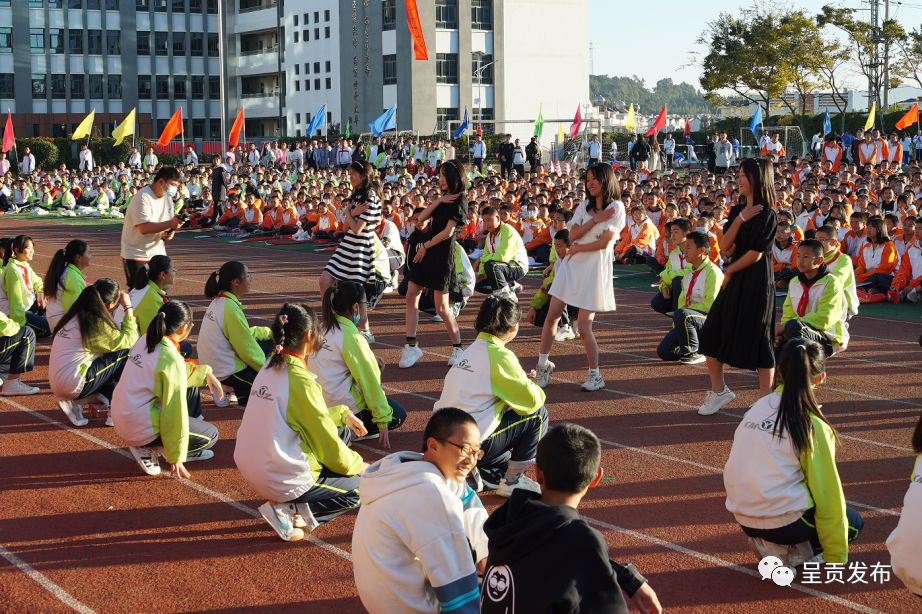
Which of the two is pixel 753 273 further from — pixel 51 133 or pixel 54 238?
pixel 51 133

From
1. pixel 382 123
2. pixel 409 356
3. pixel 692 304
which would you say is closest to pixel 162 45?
pixel 382 123

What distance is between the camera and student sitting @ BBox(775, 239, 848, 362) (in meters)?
7.96

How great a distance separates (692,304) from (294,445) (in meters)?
5.42

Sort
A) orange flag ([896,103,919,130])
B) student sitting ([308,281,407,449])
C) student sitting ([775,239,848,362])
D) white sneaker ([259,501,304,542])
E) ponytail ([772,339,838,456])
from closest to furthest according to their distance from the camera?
ponytail ([772,339,838,456]), white sneaker ([259,501,304,542]), student sitting ([308,281,407,449]), student sitting ([775,239,848,362]), orange flag ([896,103,919,130])

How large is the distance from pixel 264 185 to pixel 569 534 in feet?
94.8

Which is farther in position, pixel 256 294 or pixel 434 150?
pixel 434 150

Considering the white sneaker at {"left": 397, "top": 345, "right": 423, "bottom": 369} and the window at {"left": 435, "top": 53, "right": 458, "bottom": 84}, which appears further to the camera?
the window at {"left": 435, "top": 53, "right": 458, "bottom": 84}

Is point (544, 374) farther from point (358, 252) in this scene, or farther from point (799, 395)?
point (799, 395)

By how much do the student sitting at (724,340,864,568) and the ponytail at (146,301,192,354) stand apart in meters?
3.67

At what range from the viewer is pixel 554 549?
112 inches

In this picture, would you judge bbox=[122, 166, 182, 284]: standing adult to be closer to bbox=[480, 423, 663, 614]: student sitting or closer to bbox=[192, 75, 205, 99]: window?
bbox=[480, 423, 663, 614]: student sitting

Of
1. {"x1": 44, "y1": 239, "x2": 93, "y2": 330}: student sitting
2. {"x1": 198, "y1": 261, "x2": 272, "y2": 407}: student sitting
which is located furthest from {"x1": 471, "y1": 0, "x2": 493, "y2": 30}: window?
{"x1": 198, "y1": 261, "x2": 272, "y2": 407}: student sitting

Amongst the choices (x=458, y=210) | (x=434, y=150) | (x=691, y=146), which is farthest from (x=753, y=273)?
(x=691, y=146)

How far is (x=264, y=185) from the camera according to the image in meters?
30.4
